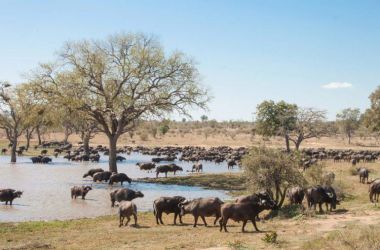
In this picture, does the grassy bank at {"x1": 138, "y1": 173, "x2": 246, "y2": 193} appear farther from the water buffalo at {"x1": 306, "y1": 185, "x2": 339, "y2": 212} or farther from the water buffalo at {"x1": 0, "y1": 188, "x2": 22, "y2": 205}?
the water buffalo at {"x1": 0, "y1": 188, "x2": 22, "y2": 205}

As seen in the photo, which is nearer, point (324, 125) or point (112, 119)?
point (112, 119)

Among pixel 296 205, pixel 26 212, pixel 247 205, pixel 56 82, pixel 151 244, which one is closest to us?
pixel 151 244

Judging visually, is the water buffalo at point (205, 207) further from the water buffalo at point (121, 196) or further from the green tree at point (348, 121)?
the green tree at point (348, 121)

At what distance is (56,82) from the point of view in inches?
1526

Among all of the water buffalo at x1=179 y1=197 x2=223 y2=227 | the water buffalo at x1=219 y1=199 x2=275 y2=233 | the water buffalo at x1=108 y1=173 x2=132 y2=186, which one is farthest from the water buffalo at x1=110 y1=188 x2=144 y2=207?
the water buffalo at x1=108 y1=173 x2=132 y2=186

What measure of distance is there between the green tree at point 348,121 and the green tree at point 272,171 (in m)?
95.7

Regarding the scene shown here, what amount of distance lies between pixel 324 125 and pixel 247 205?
5302 cm

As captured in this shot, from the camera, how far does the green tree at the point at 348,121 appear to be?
116175mm

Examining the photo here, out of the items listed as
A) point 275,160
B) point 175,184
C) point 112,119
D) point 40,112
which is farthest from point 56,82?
point 275,160

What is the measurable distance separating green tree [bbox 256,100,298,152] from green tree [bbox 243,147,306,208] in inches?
1783

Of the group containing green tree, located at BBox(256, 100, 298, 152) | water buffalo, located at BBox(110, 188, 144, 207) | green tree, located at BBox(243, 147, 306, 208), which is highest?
green tree, located at BBox(256, 100, 298, 152)

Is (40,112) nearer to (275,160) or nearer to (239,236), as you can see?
(275,160)

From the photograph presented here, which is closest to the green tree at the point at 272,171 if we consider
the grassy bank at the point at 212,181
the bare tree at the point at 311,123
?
the grassy bank at the point at 212,181

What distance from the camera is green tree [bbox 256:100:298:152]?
66.8 meters
